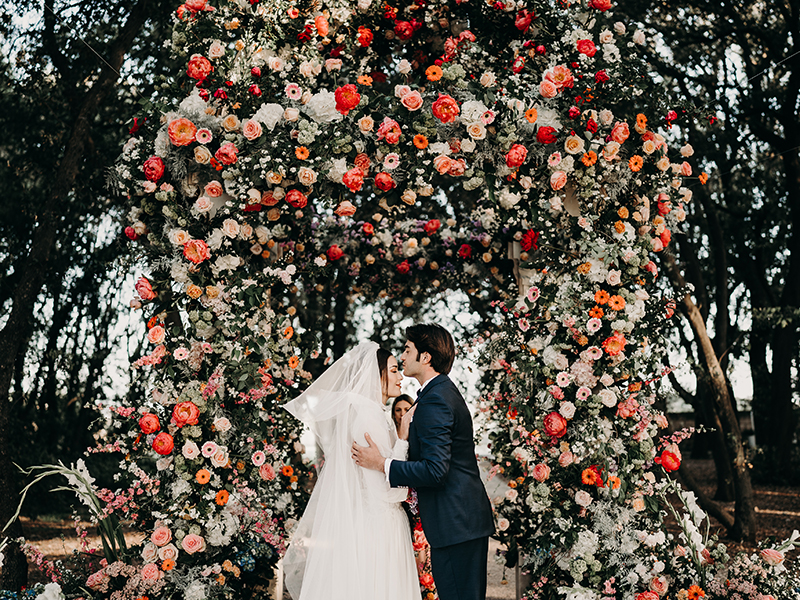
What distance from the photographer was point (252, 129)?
334 cm

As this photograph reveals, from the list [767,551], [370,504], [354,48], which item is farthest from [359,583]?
[354,48]

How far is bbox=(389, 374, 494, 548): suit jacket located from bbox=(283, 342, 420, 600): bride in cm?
20

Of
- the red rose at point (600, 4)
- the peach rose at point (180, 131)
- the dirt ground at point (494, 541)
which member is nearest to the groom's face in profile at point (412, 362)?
the peach rose at point (180, 131)

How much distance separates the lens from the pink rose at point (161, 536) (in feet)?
10.8

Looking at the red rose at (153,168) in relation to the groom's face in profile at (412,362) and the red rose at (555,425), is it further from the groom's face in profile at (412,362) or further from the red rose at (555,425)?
the red rose at (555,425)

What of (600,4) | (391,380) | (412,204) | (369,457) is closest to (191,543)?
(369,457)

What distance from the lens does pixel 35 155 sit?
7133 millimetres

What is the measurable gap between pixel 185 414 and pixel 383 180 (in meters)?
1.66

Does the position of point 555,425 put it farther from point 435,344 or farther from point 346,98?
point 346,98

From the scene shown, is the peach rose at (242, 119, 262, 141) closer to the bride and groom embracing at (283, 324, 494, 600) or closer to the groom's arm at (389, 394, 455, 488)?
the bride and groom embracing at (283, 324, 494, 600)

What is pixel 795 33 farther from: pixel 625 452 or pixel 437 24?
pixel 625 452

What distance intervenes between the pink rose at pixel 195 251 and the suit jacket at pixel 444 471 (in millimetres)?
1414

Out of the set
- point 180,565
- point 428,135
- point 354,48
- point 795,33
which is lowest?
point 180,565

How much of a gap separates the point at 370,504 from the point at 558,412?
47.5 inches
